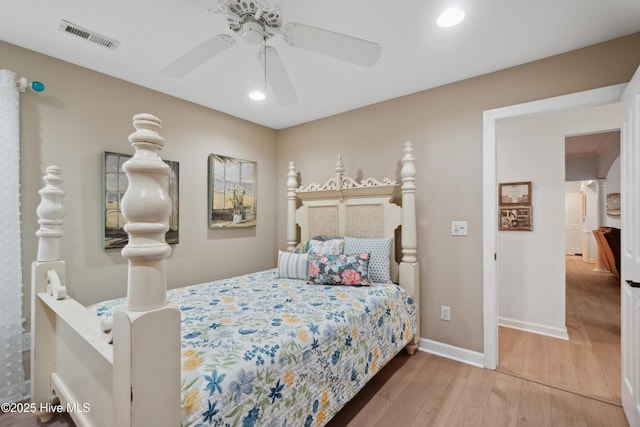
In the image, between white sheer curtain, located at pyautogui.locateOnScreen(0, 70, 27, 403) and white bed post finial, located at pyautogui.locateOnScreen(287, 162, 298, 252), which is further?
white bed post finial, located at pyautogui.locateOnScreen(287, 162, 298, 252)

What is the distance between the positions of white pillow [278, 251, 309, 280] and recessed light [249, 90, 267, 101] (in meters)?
1.54

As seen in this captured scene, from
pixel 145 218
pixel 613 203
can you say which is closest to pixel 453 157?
pixel 145 218

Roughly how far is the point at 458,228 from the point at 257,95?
7.23ft

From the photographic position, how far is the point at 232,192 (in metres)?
3.32

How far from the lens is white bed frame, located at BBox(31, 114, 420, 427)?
77 cm

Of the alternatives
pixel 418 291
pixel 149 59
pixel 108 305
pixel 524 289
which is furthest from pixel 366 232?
pixel 149 59

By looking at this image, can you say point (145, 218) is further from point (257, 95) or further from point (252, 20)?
point (257, 95)

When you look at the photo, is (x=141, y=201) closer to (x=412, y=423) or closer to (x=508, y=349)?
(x=412, y=423)

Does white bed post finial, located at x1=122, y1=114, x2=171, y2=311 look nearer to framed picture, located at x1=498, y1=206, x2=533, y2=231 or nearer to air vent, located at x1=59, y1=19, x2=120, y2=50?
air vent, located at x1=59, y1=19, x2=120, y2=50

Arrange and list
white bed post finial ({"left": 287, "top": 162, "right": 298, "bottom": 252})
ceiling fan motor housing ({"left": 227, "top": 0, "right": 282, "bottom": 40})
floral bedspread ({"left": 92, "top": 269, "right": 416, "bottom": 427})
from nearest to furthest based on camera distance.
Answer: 1. floral bedspread ({"left": 92, "top": 269, "right": 416, "bottom": 427})
2. ceiling fan motor housing ({"left": 227, "top": 0, "right": 282, "bottom": 40})
3. white bed post finial ({"left": 287, "top": 162, "right": 298, "bottom": 252})

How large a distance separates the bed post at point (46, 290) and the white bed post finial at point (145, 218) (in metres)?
1.19

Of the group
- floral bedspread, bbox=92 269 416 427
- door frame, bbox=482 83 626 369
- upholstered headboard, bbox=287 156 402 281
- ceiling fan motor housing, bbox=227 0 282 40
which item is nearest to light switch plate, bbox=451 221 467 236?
door frame, bbox=482 83 626 369

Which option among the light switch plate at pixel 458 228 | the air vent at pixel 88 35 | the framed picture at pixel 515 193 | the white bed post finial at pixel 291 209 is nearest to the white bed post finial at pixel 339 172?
the white bed post finial at pixel 291 209

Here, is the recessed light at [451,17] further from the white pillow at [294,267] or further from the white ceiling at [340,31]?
the white pillow at [294,267]
